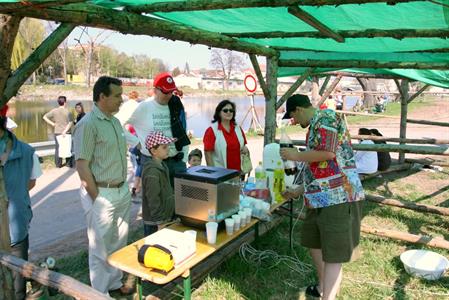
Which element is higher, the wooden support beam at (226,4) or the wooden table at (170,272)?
the wooden support beam at (226,4)

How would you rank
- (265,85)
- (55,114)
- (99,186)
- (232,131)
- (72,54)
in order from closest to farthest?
(99,186), (232,131), (265,85), (55,114), (72,54)

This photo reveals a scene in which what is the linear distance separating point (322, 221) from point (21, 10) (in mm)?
2289

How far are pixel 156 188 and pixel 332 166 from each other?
4.48ft

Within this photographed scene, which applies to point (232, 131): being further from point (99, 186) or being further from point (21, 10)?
point (21, 10)

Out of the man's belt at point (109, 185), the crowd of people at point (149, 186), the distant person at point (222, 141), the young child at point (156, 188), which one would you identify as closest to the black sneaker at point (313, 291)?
the crowd of people at point (149, 186)

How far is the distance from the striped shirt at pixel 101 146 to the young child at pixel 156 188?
219 mm

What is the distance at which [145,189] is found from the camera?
2895mm

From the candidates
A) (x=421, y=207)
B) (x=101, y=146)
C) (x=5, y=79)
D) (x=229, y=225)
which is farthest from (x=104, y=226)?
(x=421, y=207)

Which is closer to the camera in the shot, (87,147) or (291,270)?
(87,147)

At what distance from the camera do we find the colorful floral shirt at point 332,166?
2479 millimetres

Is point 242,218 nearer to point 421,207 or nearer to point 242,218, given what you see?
point 242,218

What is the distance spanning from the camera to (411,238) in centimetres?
399

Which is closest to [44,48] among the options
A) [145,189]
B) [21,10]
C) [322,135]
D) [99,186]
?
[21,10]

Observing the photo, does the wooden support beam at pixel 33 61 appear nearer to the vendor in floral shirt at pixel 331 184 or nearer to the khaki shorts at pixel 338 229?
the vendor in floral shirt at pixel 331 184
